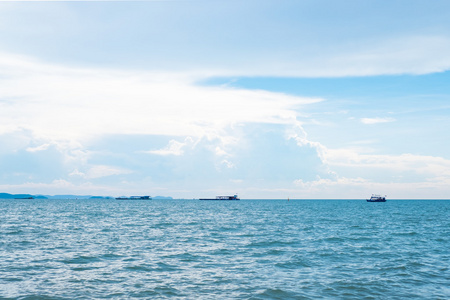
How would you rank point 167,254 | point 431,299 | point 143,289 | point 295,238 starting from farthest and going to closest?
1. point 295,238
2. point 167,254
3. point 143,289
4. point 431,299

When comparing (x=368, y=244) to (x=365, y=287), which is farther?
(x=368, y=244)

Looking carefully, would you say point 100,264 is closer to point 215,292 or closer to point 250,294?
point 215,292

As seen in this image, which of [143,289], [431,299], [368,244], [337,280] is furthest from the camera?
[368,244]

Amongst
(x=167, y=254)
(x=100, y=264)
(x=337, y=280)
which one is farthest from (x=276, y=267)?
(x=100, y=264)

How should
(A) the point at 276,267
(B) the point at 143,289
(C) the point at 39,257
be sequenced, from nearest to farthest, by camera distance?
(B) the point at 143,289
(A) the point at 276,267
(C) the point at 39,257

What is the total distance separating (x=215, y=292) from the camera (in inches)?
976

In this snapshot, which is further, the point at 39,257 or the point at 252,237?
the point at 252,237

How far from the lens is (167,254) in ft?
129

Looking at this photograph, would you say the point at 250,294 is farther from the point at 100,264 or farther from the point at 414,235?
the point at 414,235

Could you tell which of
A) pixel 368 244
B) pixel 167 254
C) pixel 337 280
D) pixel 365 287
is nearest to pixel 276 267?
pixel 337 280

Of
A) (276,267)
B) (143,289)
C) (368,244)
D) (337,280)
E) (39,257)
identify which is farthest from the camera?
(368,244)

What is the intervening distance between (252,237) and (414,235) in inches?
1086

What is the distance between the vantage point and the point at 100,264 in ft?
110

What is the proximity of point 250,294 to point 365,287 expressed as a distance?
865cm
